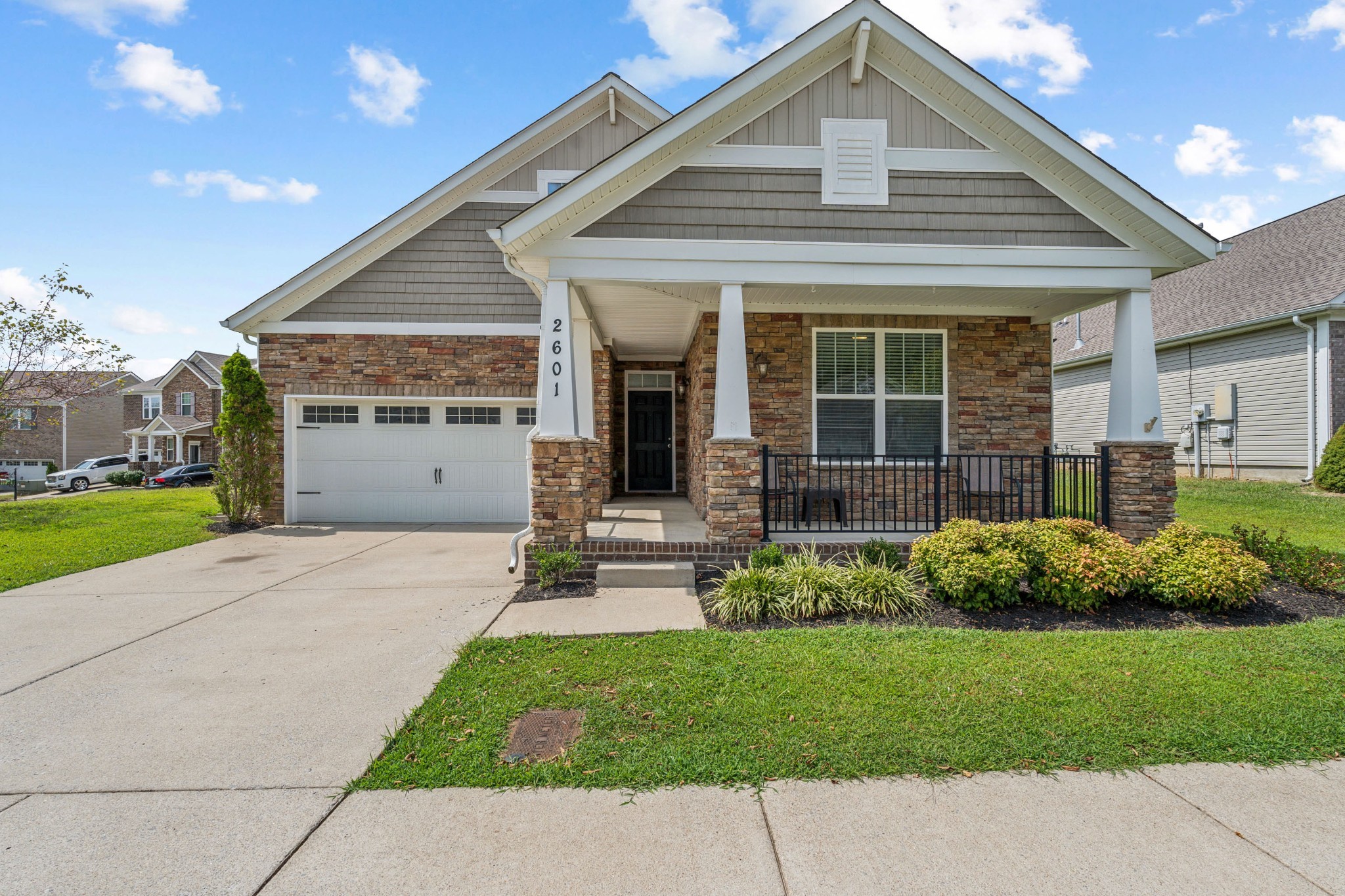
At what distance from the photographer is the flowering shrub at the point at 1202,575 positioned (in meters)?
4.86

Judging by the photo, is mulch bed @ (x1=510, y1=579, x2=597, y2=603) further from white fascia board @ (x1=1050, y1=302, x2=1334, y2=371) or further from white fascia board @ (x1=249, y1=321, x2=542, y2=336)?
white fascia board @ (x1=1050, y1=302, x2=1334, y2=371)

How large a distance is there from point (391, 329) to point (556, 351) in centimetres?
557

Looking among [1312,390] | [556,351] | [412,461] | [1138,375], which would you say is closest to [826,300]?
[1138,375]

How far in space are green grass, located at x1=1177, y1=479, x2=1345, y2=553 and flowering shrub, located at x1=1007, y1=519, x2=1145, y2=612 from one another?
4330 millimetres

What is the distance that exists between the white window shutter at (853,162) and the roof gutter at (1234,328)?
25.2ft

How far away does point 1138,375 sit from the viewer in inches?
254

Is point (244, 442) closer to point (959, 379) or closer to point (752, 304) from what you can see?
point (752, 304)

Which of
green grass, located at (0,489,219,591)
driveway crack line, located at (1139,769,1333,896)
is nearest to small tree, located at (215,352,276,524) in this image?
green grass, located at (0,489,219,591)

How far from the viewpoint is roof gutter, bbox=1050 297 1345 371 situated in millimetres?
12680

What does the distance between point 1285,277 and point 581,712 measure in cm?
1970

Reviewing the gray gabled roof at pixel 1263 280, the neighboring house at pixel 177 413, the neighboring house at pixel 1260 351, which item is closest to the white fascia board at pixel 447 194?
the neighboring house at pixel 1260 351

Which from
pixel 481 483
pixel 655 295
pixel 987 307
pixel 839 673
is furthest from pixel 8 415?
pixel 987 307

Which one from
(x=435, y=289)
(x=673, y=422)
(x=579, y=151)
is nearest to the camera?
(x=435, y=289)

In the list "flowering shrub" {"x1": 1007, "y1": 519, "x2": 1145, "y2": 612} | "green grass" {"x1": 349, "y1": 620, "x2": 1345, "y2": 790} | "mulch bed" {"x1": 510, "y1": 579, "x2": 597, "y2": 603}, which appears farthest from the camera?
"mulch bed" {"x1": 510, "y1": 579, "x2": 597, "y2": 603}
